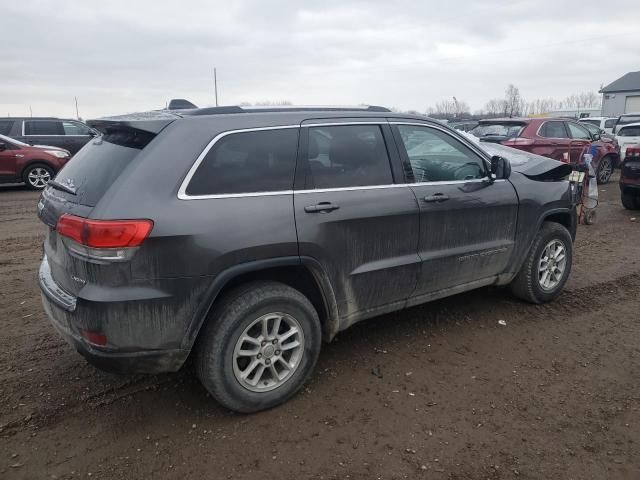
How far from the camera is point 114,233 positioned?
2537mm

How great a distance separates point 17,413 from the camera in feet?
10.1

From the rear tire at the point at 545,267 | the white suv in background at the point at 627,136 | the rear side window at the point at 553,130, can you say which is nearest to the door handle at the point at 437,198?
the rear tire at the point at 545,267

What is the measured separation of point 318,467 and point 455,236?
2022mm

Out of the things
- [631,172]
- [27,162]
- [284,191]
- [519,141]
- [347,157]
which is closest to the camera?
[284,191]

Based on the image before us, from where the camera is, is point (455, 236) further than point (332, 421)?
Yes

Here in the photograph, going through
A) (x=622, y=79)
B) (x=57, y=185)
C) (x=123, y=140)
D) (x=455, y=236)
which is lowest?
(x=455, y=236)

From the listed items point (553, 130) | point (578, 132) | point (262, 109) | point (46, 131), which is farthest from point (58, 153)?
point (578, 132)

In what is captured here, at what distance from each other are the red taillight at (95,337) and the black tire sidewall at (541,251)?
359cm

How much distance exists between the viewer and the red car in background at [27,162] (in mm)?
11695

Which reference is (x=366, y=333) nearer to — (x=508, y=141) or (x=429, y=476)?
(x=429, y=476)

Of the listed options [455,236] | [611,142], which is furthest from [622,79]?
[455,236]

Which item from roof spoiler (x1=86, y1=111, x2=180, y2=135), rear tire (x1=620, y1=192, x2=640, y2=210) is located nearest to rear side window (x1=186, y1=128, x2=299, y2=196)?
roof spoiler (x1=86, y1=111, x2=180, y2=135)

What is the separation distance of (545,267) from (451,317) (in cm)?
104

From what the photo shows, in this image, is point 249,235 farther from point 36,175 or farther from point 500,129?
point 36,175
